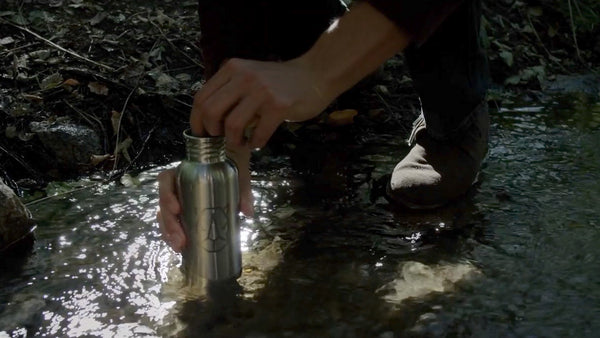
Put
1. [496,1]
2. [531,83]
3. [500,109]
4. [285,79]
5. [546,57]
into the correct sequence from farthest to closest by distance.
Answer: [496,1] → [546,57] → [531,83] → [500,109] → [285,79]

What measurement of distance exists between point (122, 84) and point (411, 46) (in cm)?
158

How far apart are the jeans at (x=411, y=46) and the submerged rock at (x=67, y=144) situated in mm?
944

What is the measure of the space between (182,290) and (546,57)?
12.3 ft

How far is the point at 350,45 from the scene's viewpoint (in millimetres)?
1479

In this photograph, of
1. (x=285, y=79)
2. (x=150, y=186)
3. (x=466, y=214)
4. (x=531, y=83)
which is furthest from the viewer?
(x=531, y=83)

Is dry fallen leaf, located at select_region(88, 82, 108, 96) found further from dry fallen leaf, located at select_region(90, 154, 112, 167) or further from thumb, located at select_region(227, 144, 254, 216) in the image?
thumb, located at select_region(227, 144, 254, 216)

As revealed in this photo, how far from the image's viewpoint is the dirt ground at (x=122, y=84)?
9.57 feet

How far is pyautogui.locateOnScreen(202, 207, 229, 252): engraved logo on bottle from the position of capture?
1702 millimetres

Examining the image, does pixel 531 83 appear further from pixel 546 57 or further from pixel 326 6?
pixel 326 6

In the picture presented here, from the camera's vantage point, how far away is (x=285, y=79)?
4.71 ft

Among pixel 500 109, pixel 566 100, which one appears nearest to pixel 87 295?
pixel 500 109

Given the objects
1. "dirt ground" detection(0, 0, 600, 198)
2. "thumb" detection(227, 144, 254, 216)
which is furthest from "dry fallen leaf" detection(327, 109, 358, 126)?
"thumb" detection(227, 144, 254, 216)

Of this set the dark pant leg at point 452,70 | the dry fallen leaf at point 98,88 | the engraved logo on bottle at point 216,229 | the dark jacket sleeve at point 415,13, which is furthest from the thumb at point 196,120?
the dry fallen leaf at point 98,88

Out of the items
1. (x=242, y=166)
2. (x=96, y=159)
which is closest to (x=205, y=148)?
(x=242, y=166)
